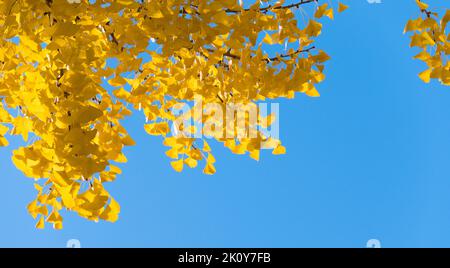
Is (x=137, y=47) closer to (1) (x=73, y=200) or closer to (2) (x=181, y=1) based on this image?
(2) (x=181, y=1)

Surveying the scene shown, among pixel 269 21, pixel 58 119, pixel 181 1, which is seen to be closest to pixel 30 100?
pixel 58 119

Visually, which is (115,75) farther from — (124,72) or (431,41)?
(431,41)

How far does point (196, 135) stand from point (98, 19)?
71cm

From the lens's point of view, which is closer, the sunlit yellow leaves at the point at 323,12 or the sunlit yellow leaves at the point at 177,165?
the sunlit yellow leaves at the point at 323,12

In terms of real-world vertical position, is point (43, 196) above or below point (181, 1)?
below

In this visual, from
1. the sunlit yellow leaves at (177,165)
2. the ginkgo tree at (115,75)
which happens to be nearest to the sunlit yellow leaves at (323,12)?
the ginkgo tree at (115,75)

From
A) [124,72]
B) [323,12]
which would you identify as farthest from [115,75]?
[323,12]

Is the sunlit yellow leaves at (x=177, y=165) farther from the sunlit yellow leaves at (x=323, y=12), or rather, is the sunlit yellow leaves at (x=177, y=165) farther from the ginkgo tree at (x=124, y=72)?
the sunlit yellow leaves at (x=323, y=12)

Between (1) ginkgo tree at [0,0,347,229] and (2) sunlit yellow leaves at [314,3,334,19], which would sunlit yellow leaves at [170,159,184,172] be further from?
(2) sunlit yellow leaves at [314,3,334,19]

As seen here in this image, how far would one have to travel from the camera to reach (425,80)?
201 centimetres

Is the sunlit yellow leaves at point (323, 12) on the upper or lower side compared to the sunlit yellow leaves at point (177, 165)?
upper

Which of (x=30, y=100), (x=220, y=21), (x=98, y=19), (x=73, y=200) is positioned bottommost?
(x=73, y=200)

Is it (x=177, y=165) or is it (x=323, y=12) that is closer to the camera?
(x=323, y=12)

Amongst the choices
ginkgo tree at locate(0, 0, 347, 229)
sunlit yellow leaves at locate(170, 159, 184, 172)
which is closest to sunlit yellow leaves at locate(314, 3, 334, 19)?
ginkgo tree at locate(0, 0, 347, 229)
